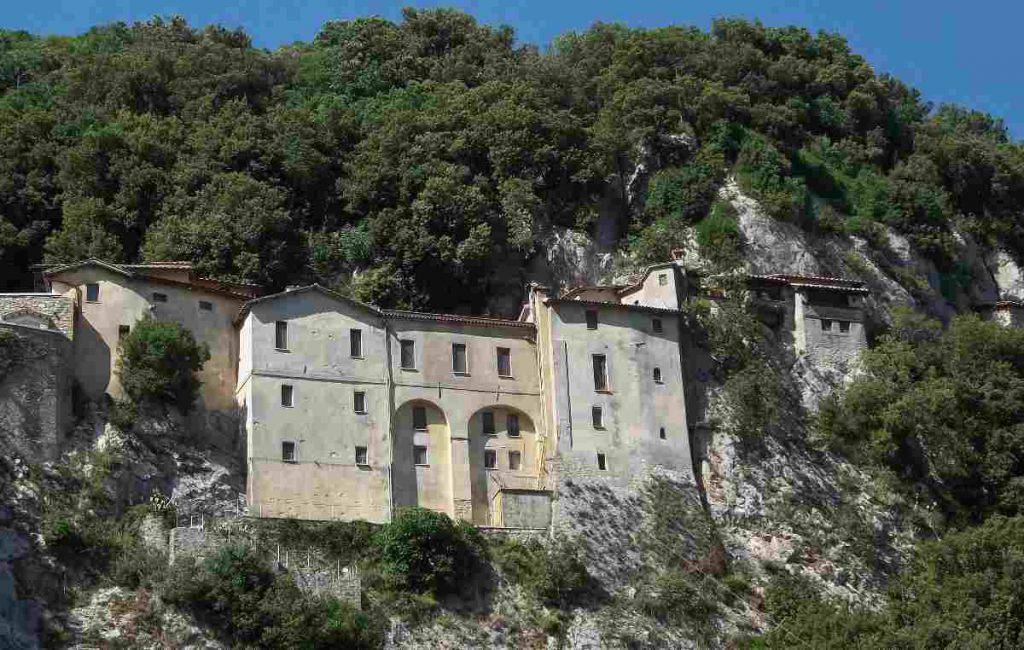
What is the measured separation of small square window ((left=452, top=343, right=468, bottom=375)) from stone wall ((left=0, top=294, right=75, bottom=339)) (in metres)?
12.7

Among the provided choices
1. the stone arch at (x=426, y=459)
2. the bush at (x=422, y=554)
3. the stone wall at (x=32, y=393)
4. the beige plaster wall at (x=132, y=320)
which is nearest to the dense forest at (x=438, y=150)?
the beige plaster wall at (x=132, y=320)

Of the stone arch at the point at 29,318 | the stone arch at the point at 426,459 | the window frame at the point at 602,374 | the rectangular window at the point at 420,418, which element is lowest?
the stone arch at the point at 426,459

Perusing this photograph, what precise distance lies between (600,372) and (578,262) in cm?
950

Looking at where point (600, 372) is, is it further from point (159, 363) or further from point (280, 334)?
point (159, 363)

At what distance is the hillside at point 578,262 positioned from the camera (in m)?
52.4

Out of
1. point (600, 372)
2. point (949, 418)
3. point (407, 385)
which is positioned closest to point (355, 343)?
point (407, 385)

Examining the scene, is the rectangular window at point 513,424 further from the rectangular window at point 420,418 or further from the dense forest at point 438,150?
the dense forest at point 438,150

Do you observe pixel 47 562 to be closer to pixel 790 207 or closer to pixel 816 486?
pixel 816 486

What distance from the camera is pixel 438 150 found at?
233 ft

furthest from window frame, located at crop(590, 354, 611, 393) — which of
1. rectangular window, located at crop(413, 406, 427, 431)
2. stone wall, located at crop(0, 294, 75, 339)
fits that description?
stone wall, located at crop(0, 294, 75, 339)

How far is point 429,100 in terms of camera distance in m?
76.9

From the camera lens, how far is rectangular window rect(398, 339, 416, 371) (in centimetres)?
5934

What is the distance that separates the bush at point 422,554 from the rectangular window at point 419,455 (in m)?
3.96

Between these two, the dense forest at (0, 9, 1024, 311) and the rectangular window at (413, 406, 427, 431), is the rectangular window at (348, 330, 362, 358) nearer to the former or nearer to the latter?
the rectangular window at (413, 406, 427, 431)
